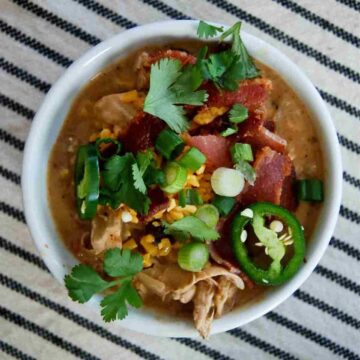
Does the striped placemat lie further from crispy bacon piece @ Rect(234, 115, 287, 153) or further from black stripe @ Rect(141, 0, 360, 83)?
crispy bacon piece @ Rect(234, 115, 287, 153)

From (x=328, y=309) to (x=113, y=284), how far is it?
0.76m

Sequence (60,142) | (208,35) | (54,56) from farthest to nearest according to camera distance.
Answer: (54,56), (60,142), (208,35)

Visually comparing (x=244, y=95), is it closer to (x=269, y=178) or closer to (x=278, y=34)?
(x=269, y=178)

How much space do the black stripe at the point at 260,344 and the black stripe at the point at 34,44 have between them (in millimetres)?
992

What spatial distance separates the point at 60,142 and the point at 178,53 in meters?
0.40

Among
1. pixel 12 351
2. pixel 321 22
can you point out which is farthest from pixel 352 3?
pixel 12 351

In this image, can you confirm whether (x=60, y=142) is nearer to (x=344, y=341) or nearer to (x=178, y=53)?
(x=178, y=53)

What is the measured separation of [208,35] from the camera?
1679mm

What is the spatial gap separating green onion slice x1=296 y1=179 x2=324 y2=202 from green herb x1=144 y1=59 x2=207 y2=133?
0.38 meters

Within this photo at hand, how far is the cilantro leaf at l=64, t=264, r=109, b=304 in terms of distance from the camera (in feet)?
5.60

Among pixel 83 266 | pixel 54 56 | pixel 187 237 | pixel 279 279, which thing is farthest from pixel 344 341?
pixel 54 56

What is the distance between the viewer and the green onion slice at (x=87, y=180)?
1.64 meters

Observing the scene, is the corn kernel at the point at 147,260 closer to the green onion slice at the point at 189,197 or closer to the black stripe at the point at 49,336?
the green onion slice at the point at 189,197

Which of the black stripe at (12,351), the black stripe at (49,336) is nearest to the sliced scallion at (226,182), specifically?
the black stripe at (49,336)
